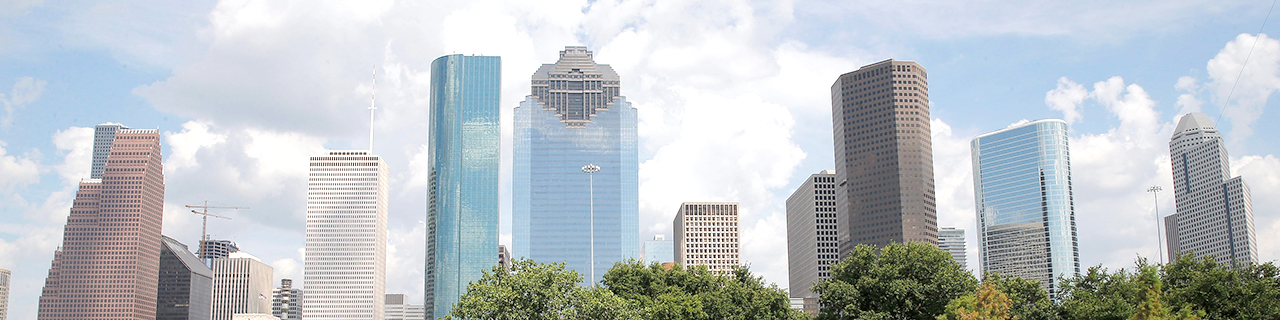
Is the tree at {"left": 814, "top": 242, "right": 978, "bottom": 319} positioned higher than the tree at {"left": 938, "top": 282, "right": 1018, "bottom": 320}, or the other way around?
the tree at {"left": 814, "top": 242, "right": 978, "bottom": 319}

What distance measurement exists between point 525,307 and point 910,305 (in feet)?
101

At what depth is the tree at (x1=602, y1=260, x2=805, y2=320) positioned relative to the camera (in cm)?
8400

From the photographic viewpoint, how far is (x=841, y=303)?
7812cm

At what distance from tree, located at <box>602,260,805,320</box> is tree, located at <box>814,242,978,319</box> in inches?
305

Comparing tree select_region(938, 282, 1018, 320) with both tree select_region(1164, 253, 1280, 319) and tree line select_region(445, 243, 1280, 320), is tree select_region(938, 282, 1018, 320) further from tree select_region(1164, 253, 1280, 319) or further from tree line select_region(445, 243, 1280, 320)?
tree select_region(1164, 253, 1280, 319)

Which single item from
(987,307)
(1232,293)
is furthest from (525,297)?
(1232,293)

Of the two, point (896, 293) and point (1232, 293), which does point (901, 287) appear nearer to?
point (896, 293)

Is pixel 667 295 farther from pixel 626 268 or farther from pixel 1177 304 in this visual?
pixel 1177 304

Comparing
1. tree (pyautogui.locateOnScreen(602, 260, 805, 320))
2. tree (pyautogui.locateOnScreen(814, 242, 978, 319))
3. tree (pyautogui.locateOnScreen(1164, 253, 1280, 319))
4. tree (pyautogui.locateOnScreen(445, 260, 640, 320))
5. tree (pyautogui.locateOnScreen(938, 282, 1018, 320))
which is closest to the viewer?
tree (pyautogui.locateOnScreen(938, 282, 1018, 320))

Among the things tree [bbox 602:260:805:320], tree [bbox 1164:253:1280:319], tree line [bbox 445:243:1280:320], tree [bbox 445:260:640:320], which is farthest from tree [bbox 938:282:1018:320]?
tree [bbox 602:260:805:320]

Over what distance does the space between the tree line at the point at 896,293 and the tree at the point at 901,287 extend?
0.09 metres

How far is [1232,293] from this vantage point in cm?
6253

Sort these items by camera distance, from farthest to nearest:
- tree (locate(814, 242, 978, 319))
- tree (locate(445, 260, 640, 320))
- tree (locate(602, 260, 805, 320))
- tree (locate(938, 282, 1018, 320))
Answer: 1. tree (locate(602, 260, 805, 320))
2. tree (locate(814, 242, 978, 319))
3. tree (locate(445, 260, 640, 320))
4. tree (locate(938, 282, 1018, 320))

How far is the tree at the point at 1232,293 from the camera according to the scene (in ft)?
199
